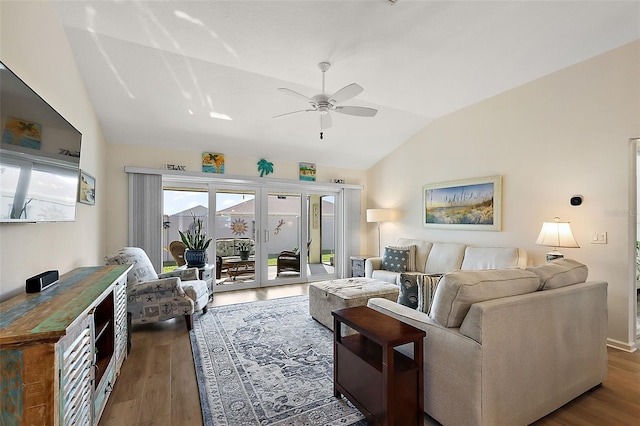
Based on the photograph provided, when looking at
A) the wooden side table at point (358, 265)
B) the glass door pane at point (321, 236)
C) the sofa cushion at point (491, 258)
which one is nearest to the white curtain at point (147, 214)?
the glass door pane at point (321, 236)

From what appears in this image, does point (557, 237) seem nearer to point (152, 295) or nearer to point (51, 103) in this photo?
point (152, 295)

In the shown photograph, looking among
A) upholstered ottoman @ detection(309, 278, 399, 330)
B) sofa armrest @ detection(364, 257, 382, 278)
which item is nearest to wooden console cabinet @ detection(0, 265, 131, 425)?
upholstered ottoman @ detection(309, 278, 399, 330)

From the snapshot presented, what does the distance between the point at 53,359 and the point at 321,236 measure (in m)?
5.14

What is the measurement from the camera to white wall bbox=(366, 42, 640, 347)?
2947 mm

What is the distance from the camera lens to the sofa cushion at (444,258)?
14.2 feet

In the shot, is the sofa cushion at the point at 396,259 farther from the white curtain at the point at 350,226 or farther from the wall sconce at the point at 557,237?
the wall sconce at the point at 557,237

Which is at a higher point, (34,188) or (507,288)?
(34,188)

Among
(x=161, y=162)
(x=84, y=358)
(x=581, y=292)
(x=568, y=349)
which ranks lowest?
(x=568, y=349)

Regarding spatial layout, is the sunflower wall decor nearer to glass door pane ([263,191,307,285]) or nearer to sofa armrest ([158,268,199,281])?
glass door pane ([263,191,307,285])

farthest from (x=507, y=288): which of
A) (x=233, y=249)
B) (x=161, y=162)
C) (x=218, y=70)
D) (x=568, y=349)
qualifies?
(x=161, y=162)

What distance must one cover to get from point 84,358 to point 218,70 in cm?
295

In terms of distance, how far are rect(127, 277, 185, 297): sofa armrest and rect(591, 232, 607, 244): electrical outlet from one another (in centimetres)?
443

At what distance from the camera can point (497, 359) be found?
5.05ft

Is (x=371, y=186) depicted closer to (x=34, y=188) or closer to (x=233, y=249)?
(x=233, y=249)
